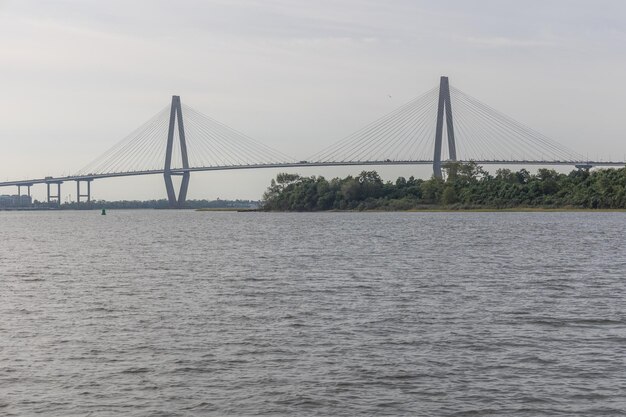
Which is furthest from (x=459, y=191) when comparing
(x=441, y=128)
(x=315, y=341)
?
(x=315, y=341)

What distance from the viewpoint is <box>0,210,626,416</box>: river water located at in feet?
34.9

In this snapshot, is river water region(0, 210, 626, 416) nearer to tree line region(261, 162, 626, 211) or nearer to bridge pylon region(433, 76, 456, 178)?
bridge pylon region(433, 76, 456, 178)

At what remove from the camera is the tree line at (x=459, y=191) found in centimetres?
10200

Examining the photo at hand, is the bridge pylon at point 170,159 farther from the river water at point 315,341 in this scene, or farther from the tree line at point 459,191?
the river water at point 315,341

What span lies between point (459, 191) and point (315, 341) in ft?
343

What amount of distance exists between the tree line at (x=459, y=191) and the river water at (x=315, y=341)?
78.0 m

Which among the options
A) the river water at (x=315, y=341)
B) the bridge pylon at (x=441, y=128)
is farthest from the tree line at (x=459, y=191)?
the river water at (x=315, y=341)

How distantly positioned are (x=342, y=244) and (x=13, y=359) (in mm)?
29104

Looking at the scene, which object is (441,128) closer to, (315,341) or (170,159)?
(170,159)

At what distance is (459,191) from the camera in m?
117

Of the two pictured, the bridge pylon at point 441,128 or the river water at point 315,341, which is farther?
the bridge pylon at point 441,128

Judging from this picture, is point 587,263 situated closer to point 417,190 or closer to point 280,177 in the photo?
point 417,190

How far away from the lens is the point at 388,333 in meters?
14.7

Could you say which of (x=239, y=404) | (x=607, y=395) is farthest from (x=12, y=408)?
(x=607, y=395)
